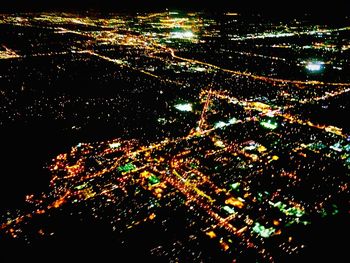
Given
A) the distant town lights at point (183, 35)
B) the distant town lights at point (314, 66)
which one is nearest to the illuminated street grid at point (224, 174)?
the distant town lights at point (314, 66)

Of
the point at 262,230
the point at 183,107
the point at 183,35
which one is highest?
the point at 183,35

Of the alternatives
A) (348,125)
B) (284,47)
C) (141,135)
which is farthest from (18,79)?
(284,47)

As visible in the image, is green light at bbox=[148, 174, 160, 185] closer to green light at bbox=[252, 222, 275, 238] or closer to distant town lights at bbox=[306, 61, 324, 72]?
green light at bbox=[252, 222, 275, 238]

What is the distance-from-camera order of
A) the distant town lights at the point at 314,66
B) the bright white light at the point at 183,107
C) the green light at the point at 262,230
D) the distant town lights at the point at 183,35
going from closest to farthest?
the green light at the point at 262,230
the bright white light at the point at 183,107
the distant town lights at the point at 314,66
the distant town lights at the point at 183,35

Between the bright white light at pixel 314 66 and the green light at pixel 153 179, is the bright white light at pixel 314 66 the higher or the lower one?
the higher one

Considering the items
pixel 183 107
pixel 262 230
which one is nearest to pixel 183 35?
pixel 183 107

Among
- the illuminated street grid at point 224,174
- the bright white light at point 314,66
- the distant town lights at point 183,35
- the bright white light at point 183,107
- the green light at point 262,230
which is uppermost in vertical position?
the distant town lights at point 183,35

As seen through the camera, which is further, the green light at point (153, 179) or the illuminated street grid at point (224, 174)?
the green light at point (153, 179)

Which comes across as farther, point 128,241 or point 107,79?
point 107,79

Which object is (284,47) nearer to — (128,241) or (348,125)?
(348,125)

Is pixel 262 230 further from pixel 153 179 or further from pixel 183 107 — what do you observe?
pixel 183 107

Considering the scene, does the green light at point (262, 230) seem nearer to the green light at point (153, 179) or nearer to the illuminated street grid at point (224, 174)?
the illuminated street grid at point (224, 174)
